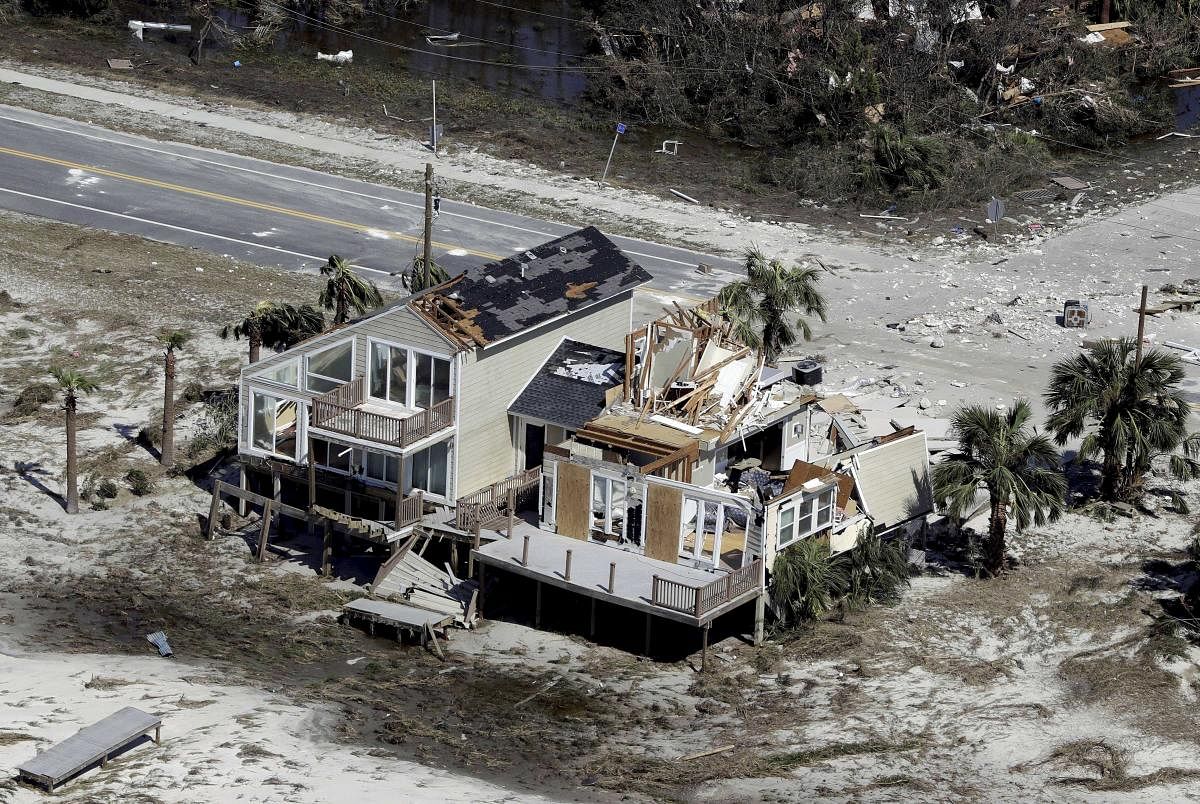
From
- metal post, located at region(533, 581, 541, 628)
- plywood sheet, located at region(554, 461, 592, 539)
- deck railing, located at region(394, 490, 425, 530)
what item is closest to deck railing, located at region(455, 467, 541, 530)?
deck railing, located at region(394, 490, 425, 530)

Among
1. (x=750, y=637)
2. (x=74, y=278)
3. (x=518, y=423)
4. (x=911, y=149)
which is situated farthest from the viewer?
(x=911, y=149)

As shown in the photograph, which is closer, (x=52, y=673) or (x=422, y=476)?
(x=52, y=673)

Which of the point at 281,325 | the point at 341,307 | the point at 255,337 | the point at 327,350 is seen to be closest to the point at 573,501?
the point at 327,350

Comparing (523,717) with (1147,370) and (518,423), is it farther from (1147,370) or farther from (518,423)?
(1147,370)

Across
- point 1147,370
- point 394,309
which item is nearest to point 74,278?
point 394,309

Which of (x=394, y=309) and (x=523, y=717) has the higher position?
(x=394, y=309)

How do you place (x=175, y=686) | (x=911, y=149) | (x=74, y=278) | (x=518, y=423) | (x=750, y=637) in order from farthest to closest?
(x=911, y=149) → (x=74, y=278) → (x=518, y=423) → (x=750, y=637) → (x=175, y=686)

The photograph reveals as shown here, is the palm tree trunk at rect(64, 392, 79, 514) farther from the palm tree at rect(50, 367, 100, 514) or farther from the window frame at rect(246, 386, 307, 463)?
the window frame at rect(246, 386, 307, 463)
